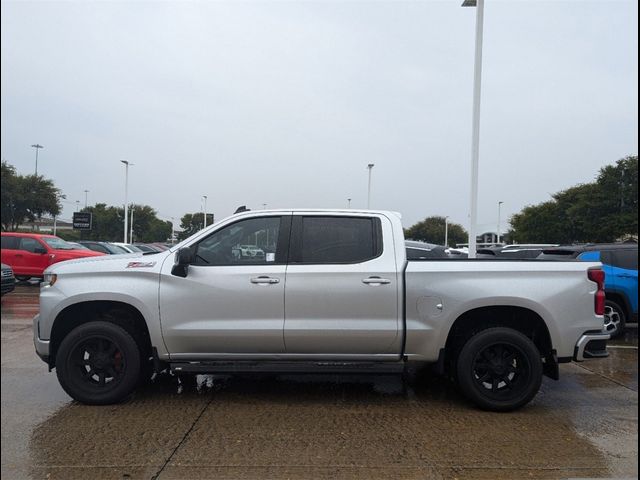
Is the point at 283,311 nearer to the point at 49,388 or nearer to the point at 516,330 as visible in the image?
the point at 516,330

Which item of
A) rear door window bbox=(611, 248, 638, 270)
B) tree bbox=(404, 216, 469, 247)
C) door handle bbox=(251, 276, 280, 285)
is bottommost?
door handle bbox=(251, 276, 280, 285)

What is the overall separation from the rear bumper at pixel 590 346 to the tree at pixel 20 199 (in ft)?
16.2

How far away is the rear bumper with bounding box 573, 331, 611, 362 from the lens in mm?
4898

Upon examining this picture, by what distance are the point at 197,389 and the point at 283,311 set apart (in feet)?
5.13

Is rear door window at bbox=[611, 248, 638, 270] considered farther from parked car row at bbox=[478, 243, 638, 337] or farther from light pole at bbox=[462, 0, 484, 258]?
light pole at bbox=[462, 0, 484, 258]

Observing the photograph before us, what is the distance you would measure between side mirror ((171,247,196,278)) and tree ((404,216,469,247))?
73.5 m

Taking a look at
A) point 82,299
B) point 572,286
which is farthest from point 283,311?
point 572,286

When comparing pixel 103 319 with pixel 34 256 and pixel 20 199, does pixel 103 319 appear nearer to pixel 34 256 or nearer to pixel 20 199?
pixel 20 199

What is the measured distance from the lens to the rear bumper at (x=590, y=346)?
16.1ft

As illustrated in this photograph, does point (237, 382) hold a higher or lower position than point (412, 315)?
lower

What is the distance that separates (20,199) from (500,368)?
464 centimetres

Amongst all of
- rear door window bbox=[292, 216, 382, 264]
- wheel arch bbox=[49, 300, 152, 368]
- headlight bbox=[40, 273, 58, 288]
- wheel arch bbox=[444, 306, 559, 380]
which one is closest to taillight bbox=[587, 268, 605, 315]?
wheel arch bbox=[444, 306, 559, 380]

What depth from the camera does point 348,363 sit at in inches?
195

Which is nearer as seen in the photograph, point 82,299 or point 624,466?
point 624,466
